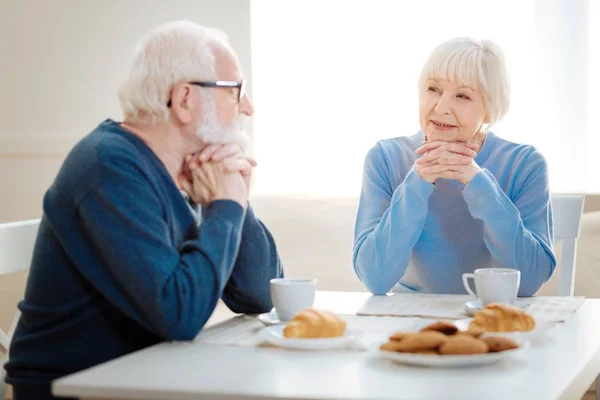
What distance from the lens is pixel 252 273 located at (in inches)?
70.1

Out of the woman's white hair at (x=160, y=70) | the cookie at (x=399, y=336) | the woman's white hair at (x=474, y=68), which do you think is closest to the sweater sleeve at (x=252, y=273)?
the woman's white hair at (x=160, y=70)

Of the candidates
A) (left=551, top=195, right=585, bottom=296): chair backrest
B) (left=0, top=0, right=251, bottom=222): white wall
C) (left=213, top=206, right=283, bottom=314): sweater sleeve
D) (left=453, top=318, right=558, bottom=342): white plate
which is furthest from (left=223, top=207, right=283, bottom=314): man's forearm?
(left=0, top=0, right=251, bottom=222): white wall

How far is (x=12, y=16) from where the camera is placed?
12.6 ft

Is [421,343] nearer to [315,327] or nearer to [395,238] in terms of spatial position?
[315,327]

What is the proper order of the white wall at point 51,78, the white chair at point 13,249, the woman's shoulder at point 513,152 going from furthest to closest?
the white wall at point 51,78 < the woman's shoulder at point 513,152 < the white chair at point 13,249

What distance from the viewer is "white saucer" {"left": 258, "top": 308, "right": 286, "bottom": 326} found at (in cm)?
160

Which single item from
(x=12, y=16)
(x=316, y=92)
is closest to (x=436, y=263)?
(x=316, y=92)

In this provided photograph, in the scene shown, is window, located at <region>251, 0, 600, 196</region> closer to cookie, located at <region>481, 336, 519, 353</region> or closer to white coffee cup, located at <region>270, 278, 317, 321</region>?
white coffee cup, located at <region>270, 278, 317, 321</region>

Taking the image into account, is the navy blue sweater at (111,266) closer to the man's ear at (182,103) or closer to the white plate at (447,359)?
the man's ear at (182,103)

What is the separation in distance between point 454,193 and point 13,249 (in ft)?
3.31

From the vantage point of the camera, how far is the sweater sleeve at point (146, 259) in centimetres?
143

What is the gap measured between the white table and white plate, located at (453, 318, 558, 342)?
39mm

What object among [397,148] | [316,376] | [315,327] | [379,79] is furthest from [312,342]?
[379,79]

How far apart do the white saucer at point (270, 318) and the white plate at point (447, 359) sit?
39 centimetres
